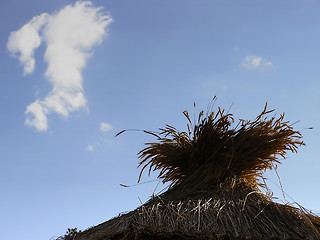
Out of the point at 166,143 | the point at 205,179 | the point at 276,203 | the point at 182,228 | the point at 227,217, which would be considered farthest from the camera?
the point at 166,143

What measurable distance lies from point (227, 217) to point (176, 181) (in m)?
0.76

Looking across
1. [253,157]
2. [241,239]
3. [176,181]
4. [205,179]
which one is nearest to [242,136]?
[253,157]

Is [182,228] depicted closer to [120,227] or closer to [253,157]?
[120,227]

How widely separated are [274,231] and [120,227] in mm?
774

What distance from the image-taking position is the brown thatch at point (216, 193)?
6.97 feet

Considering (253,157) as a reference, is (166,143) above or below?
above

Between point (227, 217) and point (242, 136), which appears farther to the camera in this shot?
point (242, 136)

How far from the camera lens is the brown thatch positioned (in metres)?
2.12

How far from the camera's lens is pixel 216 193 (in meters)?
2.52

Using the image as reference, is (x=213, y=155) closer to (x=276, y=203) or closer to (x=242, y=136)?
(x=242, y=136)

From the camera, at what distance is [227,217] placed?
221 centimetres

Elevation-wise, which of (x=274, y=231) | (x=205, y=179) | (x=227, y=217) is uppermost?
(x=205, y=179)

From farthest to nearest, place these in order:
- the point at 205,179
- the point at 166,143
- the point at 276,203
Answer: the point at 166,143, the point at 205,179, the point at 276,203

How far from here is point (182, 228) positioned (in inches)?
81.1
